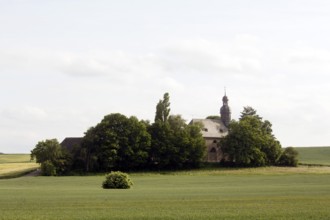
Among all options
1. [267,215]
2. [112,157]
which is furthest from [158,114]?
[267,215]

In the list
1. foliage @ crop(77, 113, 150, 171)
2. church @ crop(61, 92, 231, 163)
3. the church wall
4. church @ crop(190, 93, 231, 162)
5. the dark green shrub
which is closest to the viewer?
the dark green shrub

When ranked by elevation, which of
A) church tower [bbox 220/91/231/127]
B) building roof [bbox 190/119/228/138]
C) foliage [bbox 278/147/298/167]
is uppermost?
church tower [bbox 220/91/231/127]

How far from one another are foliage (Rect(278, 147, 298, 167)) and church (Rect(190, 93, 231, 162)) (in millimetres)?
16529

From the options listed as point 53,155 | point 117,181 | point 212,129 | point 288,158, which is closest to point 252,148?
point 288,158

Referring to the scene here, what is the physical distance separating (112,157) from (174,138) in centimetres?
1428

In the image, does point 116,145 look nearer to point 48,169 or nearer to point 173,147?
point 173,147

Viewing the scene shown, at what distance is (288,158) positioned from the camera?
121688 millimetres

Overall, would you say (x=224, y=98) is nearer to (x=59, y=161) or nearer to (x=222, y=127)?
(x=222, y=127)

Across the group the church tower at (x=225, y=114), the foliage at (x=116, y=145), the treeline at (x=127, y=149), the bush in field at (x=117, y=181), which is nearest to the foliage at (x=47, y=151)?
the treeline at (x=127, y=149)

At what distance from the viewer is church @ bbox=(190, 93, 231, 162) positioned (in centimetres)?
13525

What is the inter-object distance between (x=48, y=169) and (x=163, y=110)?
3146 centimetres

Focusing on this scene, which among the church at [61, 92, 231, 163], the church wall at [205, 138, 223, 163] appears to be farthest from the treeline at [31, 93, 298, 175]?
the church at [61, 92, 231, 163]

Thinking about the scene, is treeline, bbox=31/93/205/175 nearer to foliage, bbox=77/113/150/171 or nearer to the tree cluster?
foliage, bbox=77/113/150/171

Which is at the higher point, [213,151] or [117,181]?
[213,151]
